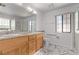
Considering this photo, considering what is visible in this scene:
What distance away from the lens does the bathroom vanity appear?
111 centimetres

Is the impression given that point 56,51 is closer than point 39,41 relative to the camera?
Yes

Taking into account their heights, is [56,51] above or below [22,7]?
below

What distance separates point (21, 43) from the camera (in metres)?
1.28

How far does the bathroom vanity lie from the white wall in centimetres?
14

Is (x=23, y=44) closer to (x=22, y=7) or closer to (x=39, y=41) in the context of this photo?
(x=39, y=41)

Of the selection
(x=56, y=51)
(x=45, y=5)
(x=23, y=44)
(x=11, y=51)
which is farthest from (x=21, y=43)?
(x=45, y=5)

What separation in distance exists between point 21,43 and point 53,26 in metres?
0.49

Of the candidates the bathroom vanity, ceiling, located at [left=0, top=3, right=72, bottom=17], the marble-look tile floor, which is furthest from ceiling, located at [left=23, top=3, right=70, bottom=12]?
the marble-look tile floor

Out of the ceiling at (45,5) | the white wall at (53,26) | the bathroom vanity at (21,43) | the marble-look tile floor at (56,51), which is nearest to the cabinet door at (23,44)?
the bathroom vanity at (21,43)

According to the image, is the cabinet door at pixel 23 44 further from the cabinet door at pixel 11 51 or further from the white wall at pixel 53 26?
the white wall at pixel 53 26

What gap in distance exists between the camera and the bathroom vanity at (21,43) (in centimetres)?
111
